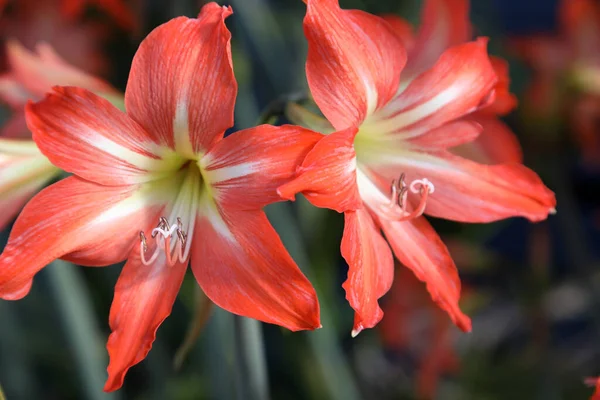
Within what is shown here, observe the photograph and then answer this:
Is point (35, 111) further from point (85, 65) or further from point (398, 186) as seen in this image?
point (85, 65)

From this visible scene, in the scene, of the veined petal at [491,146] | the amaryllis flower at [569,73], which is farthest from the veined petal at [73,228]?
the amaryllis flower at [569,73]

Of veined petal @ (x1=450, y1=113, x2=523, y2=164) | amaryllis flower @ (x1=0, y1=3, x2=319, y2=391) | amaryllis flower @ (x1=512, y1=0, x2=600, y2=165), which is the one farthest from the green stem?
amaryllis flower @ (x1=512, y1=0, x2=600, y2=165)

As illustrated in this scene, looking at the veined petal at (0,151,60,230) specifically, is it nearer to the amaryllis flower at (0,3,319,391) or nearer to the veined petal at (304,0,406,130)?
the amaryllis flower at (0,3,319,391)

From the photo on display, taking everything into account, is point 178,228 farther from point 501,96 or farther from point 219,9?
point 501,96

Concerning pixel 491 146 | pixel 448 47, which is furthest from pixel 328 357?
pixel 448 47

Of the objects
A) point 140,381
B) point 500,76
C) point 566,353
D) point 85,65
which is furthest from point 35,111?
point 566,353

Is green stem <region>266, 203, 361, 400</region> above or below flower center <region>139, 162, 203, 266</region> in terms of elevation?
below
